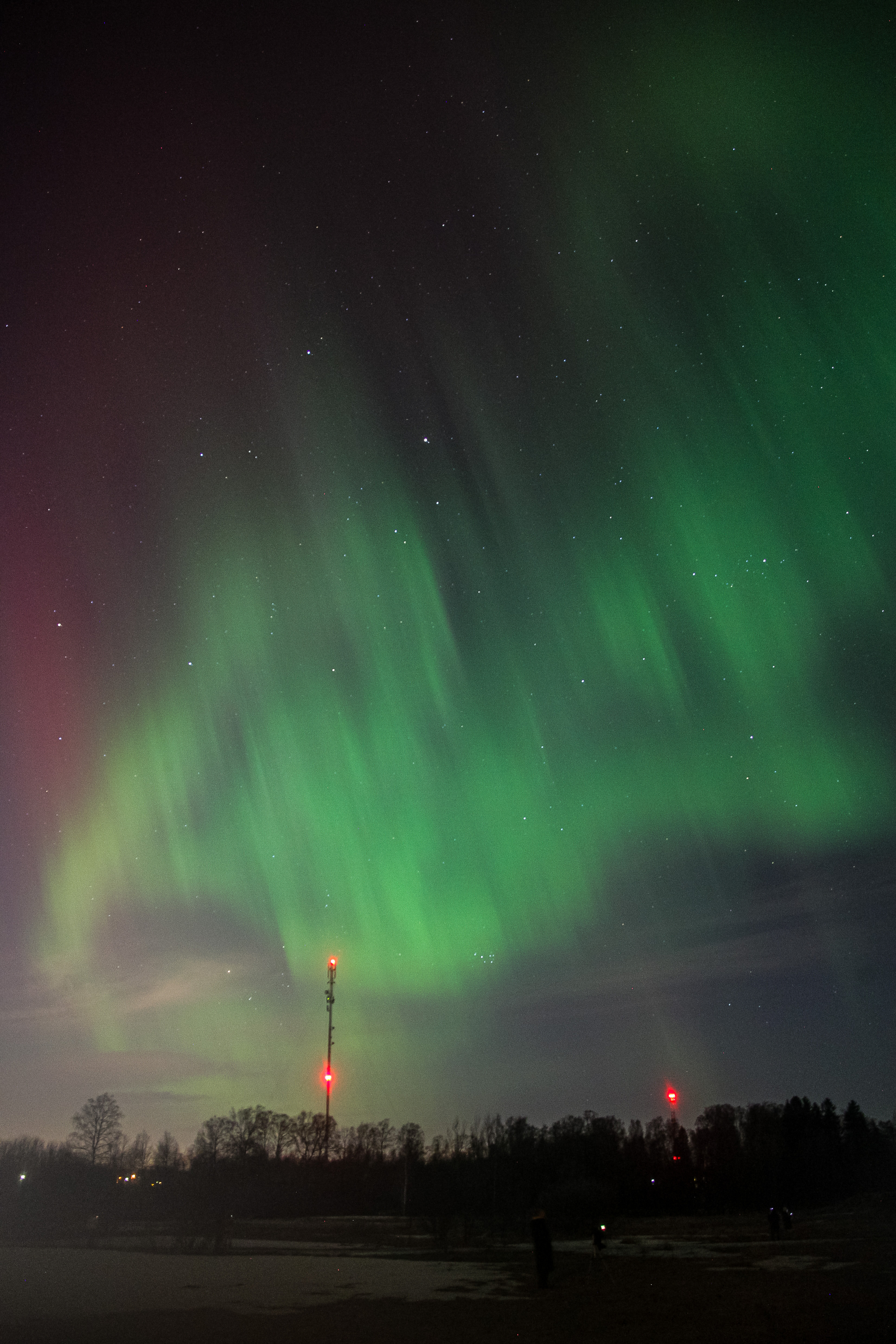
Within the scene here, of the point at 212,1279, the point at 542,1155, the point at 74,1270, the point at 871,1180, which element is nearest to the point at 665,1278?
the point at 212,1279

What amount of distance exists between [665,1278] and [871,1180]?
78195 millimetres

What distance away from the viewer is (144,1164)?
12825cm

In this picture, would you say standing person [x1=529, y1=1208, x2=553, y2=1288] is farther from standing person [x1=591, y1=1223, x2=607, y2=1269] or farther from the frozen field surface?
standing person [x1=591, y1=1223, x2=607, y2=1269]

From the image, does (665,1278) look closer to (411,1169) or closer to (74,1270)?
(74,1270)

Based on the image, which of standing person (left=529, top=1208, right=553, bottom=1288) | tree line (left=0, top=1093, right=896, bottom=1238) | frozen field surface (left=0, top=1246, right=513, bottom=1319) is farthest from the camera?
tree line (left=0, top=1093, right=896, bottom=1238)

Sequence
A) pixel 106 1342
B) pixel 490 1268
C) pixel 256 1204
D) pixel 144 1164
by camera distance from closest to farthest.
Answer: pixel 106 1342
pixel 490 1268
pixel 256 1204
pixel 144 1164

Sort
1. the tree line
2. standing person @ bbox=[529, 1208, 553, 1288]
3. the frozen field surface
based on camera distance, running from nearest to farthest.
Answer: the frozen field surface, standing person @ bbox=[529, 1208, 553, 1288], the tree line

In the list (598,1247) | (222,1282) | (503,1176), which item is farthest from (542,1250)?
(503,1176)

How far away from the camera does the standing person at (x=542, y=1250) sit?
1855cm

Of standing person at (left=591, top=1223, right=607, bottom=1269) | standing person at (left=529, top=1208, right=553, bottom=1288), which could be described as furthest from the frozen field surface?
standing person at (left=591, top=1223, right=607, bottom=1269)

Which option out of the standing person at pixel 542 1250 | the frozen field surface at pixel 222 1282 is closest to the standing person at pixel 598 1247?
the frozen field surface at pixel 222 1282

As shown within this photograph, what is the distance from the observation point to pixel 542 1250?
1861 centimetres

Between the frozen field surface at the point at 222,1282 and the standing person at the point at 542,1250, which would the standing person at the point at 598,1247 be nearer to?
the frozen field surface at the point at 222,1282

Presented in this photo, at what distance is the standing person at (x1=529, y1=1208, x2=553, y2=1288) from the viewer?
18.5 metres
